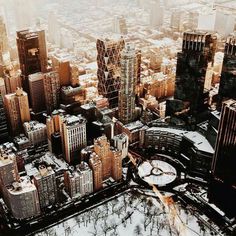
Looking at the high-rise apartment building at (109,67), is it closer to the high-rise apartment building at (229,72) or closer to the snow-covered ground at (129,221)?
the high-rise apartment building at (229,72)

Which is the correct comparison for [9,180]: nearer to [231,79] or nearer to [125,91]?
[125,91]

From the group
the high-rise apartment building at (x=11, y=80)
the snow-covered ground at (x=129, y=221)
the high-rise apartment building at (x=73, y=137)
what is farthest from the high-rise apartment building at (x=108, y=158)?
the high-rise apartment building at (x=11, y=80)

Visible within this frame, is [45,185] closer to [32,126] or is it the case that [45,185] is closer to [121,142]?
[121,142]

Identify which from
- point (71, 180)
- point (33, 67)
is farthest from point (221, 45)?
point (71, 180)

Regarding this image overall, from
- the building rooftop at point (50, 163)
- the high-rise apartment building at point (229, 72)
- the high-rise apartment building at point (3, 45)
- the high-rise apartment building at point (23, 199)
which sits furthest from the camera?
the high-rise apartment building at point (3, 45)

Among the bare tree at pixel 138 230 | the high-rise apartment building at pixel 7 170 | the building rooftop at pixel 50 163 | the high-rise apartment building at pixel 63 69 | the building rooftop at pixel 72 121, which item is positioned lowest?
the bare tree at pixel 138 230

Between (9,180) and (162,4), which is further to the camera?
(162,4)

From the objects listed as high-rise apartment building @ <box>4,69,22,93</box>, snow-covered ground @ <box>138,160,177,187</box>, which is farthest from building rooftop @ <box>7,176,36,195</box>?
high-rise apartment building @ <box>4,69,22,93</box>
